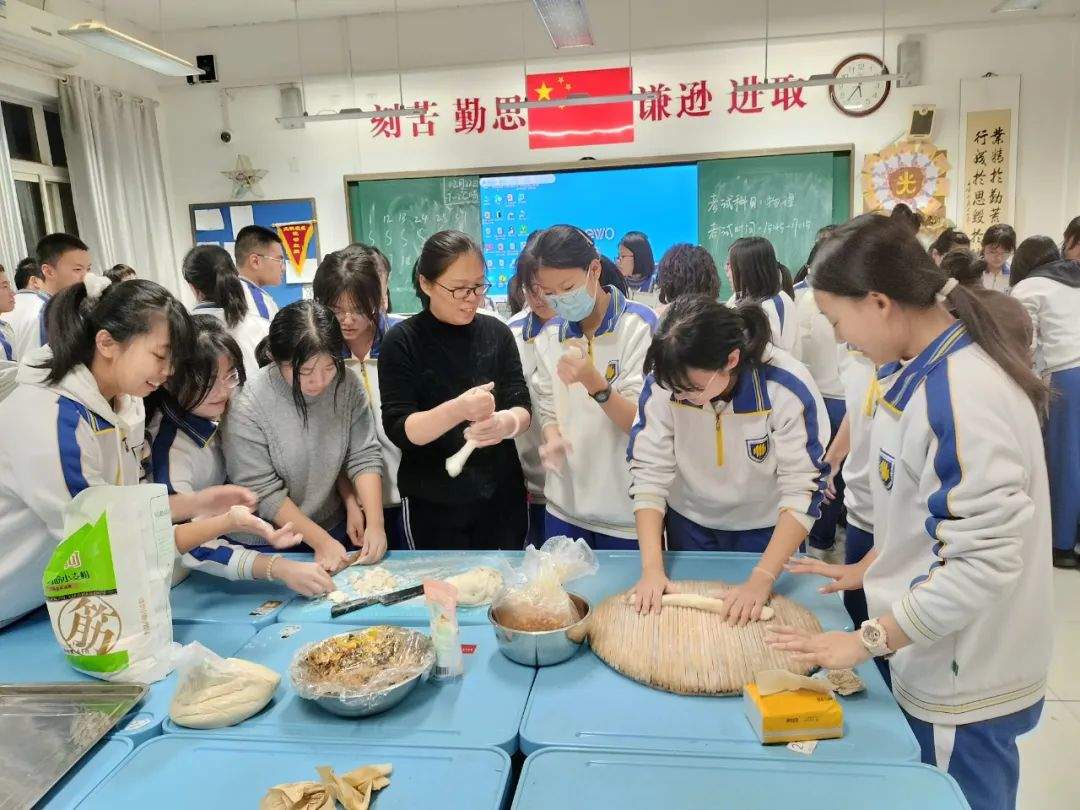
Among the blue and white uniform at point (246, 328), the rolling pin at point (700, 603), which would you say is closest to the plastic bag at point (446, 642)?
the rolling pin at point (700, 603)

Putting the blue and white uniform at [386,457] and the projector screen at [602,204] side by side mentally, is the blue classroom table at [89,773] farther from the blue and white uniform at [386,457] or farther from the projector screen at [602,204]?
the projector screen at [602,204]

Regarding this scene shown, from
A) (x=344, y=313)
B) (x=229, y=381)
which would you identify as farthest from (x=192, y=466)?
(x=344, y=313)

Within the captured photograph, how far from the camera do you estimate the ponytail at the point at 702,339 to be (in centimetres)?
143

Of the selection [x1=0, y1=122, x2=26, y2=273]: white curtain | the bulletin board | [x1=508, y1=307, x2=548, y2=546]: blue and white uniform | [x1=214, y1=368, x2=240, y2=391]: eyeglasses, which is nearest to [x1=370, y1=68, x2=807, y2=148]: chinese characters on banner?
the bulletin board

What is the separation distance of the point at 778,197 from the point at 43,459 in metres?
5.04

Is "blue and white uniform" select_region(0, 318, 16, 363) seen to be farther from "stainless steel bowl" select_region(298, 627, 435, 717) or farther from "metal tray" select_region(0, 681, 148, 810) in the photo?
"stainless steel bowl" select_region(298, 627, 435, 717)

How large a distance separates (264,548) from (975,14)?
566 centimetres

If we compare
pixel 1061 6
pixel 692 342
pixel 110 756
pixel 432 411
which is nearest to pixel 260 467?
pixel 432 411

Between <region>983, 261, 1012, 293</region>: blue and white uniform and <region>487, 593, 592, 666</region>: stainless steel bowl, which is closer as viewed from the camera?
<region>487, 593, 592, 666</region>: stainless steel bowl

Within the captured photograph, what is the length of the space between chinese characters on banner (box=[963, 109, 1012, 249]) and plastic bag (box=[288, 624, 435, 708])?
5396 millimetres

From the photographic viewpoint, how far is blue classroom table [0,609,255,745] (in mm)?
1159

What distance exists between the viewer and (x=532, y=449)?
2127 mm

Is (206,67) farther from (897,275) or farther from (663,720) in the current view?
(663,720)

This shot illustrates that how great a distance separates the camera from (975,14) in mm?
4898
